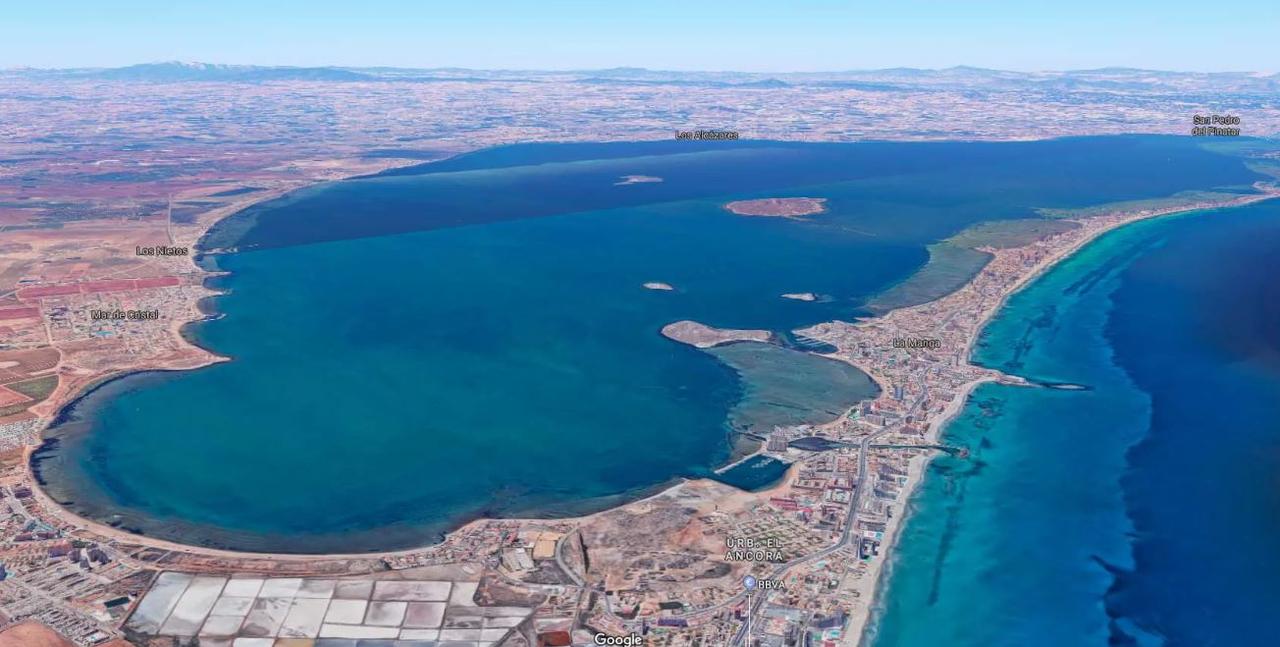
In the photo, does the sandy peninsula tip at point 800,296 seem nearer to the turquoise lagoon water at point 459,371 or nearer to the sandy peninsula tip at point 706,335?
the turquoise lagoon water at point 459,371

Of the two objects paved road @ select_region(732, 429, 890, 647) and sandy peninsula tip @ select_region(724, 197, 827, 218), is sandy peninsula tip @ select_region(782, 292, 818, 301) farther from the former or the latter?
sandy peninsula tip @ select_region(724, 197, 827, 218)

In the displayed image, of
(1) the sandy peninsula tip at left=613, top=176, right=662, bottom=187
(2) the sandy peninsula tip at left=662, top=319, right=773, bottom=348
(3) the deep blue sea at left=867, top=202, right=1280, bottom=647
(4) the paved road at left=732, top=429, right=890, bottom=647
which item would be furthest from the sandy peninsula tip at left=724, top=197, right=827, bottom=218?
(4) the paved road at left=732, top=429, right=890, bottom=647

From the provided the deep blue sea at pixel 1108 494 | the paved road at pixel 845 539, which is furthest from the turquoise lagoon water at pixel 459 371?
A: the deep blue sea at pixel 1108 494

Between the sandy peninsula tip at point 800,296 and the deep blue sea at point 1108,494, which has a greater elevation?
the sandy peninsula tip at point 800,296

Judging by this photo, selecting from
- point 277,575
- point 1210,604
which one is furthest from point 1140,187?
point 277,575

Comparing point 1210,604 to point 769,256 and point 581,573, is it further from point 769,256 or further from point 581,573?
point 769,256

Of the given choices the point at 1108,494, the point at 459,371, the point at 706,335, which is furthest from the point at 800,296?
the point at 1108,494
